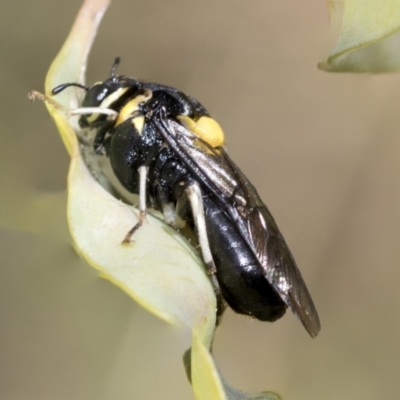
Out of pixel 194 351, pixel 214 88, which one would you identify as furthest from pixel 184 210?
pixel 214 88

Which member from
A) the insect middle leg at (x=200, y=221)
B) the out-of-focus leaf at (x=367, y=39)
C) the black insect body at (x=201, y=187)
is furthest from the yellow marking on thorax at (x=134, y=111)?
the out-of-focus leaf at (x=367, y=39)

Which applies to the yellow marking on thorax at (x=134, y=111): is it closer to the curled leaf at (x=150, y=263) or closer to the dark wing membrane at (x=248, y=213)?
the dark wing membrane at (x=248, y=213)

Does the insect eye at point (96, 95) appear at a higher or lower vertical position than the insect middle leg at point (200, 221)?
higher

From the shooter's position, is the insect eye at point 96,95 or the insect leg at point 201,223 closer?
the insect leg at point 201,223

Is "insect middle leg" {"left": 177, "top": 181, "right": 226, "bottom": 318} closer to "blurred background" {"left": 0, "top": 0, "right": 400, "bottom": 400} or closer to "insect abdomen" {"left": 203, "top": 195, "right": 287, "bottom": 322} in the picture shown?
"insect abdomen" {"left": 203, "top": 195, "right": 287, "bottom": 322}

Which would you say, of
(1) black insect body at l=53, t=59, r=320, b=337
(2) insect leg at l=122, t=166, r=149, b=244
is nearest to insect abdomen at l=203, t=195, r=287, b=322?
(1) black insect body at l=53, t=59, r=320, b=337

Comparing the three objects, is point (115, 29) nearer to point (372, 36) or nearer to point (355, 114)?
point (355, 114)
